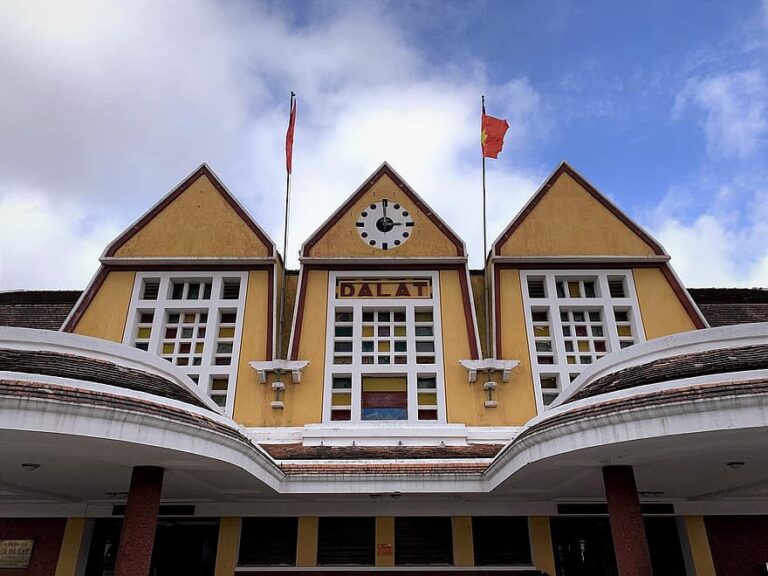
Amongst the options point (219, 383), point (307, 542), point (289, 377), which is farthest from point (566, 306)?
point (219, 383)

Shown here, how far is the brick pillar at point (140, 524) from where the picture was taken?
314 inches

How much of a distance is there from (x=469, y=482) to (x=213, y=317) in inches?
320

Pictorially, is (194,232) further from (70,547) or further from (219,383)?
(70,547)

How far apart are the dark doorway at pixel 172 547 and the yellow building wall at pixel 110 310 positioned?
464 cm

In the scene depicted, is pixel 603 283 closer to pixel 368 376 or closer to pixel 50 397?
pixel 368 376

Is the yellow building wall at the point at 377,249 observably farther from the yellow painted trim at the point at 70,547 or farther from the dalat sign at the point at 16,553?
the dalat sign at the point at 16,553

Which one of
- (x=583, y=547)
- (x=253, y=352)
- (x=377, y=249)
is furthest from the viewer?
(x=377, y=249)

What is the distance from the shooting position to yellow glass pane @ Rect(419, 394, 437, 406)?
1463 centimetres

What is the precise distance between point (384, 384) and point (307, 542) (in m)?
4.21

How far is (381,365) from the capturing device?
14883 mm

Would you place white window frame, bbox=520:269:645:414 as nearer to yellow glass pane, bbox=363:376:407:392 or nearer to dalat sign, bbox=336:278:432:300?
dalat sign, bbox=336:278:432:300

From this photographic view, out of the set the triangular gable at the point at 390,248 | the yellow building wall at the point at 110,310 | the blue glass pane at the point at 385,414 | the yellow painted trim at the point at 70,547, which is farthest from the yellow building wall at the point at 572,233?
the yellow painted trim at the point at 70,547

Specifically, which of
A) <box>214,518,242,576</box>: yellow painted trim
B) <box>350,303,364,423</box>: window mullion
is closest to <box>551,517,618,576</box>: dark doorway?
<box>350,303,364,423</box>: window mullion

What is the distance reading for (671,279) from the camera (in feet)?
51.8
